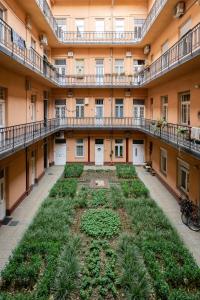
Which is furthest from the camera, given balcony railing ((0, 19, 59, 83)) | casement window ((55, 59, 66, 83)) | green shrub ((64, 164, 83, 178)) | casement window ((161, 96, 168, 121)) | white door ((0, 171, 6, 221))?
casement window ((55, 59, 66, 83))

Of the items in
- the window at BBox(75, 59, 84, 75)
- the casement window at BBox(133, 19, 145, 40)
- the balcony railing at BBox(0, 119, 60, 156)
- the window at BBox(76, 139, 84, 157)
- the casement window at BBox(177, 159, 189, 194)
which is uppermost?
the casement window at BBox(133, 19, 145, 40)

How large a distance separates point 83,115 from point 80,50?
477cm

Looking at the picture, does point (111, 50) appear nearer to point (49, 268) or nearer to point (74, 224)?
point (74, 224)

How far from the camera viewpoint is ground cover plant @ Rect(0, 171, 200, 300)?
276 inches

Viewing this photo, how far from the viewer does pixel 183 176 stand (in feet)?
46.8

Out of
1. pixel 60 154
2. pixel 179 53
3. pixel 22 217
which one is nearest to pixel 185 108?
pixel 179 53

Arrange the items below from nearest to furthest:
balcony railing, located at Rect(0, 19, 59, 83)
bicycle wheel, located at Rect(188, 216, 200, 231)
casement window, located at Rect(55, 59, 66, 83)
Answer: balcony railing, located at Rect(0, 19, 59, 83)
bicycle wheel, located at Rect(188, 216, 200, 231)
casement window, located at Rect(55, 59, 66, 83)

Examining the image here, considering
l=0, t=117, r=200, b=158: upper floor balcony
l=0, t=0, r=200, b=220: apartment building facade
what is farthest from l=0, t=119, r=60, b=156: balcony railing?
l=0, t=0, r=200, b=220: apartment building facade

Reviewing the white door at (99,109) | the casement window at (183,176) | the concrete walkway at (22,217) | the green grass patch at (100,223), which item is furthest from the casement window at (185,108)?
the white door at (99,109)

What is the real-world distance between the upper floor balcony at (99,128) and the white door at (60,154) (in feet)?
5.62

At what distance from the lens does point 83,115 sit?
77.5 ft

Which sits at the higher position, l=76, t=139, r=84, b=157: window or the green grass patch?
l=76, t=139, r=84, b=157: window

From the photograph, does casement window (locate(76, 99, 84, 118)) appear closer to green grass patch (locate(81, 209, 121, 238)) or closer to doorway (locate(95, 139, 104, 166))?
doorway (locate(95, 139, 104, 166))

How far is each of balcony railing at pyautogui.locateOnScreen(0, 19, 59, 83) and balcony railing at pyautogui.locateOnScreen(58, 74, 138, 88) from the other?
7.51 feet
